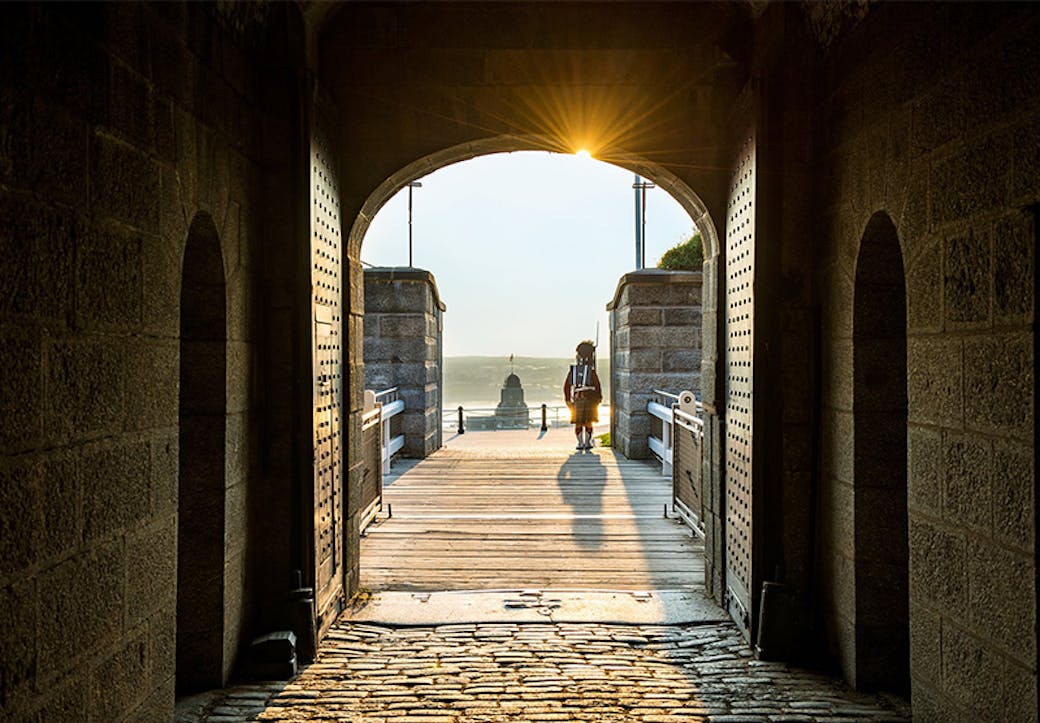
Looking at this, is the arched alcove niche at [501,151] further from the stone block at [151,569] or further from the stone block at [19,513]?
the stone block at [19,513]

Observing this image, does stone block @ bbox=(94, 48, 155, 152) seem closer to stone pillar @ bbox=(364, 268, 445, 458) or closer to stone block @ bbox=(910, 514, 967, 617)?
stone block @ bbox=(910, 514, 967, 617)

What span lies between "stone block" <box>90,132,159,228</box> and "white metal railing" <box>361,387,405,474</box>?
14.5ft

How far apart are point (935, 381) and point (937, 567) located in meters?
0.69

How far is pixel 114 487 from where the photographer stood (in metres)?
2.73

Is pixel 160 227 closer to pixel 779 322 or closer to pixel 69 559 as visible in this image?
pixel 69 559

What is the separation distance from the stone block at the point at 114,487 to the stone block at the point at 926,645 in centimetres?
293

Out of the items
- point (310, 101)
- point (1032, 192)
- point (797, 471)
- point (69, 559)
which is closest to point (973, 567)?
point (1032, 192)

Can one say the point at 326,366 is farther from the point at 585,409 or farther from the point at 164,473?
the point at 585,409

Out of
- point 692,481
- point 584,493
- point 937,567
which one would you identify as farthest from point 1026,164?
point 584,493

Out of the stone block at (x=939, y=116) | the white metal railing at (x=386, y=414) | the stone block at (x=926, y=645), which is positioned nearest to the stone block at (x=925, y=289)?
the stone block at (x=939, y=116)

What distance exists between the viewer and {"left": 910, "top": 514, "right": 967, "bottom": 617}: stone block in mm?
2830

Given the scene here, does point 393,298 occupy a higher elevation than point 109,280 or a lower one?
higher

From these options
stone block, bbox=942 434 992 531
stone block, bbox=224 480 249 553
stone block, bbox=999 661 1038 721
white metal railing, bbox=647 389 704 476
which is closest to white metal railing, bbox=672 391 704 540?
white metal railing, bbox=647 389 704 476

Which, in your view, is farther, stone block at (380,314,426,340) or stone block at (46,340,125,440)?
stone block at (380,314,426,340)
